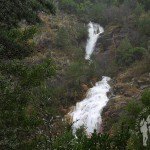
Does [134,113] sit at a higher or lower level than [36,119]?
higher

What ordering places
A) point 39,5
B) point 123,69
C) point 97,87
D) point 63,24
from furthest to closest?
point 63,24 → point 123,69 → point 97,87 → point 39,5

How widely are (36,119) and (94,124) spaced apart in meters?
31.8

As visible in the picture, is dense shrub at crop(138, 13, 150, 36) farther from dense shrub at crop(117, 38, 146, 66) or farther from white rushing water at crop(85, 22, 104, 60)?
white rushing water at crop(85, 22, 104, 60)

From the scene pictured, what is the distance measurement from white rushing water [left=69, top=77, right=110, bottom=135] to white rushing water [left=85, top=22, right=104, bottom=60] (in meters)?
15.9

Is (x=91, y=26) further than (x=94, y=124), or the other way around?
(x=91, y=26)

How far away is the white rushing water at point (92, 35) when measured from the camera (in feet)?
228

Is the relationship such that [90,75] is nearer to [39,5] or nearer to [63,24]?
[63,24]

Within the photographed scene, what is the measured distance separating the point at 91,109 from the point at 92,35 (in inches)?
1205

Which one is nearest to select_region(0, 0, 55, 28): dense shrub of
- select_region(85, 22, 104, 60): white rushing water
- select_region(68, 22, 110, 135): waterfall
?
select_region(68, 22, 110, 135): waterfall

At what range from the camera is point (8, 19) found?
11.3m

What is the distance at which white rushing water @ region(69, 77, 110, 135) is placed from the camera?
42.3m

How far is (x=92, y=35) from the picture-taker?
7438 cm

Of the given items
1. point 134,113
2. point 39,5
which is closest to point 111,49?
point 134,113

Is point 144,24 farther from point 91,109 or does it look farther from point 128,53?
point 91,109
